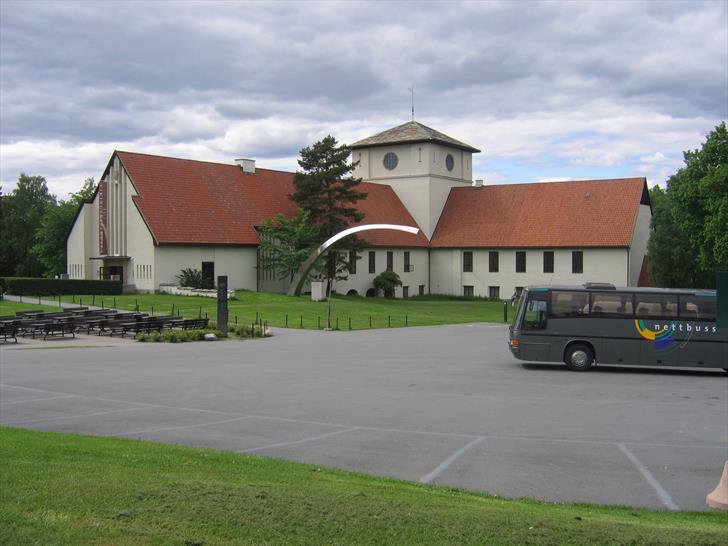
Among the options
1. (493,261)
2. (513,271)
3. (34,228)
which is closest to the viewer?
(513,271)

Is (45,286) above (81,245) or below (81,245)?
below

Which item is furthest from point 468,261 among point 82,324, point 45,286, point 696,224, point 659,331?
point 659,331

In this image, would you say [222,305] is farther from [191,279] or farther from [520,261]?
[520,261]

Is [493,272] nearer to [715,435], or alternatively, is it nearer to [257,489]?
[715,435]

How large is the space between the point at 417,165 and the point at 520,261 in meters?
13.0

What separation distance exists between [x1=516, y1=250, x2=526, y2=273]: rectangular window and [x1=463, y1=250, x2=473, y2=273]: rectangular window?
4.36m

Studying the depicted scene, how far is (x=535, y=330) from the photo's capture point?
2503 cm

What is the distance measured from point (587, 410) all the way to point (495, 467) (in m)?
6.08

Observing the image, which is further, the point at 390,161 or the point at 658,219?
the point at 390,161

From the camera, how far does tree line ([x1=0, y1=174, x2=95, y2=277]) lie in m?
76.1

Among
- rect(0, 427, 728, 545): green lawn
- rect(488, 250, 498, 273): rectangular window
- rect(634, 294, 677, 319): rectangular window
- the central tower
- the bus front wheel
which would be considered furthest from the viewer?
the central tower

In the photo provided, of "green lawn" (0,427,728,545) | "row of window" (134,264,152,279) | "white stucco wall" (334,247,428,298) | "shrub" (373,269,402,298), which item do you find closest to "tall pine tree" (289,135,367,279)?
"white stucco wall" (334,247,428,298)

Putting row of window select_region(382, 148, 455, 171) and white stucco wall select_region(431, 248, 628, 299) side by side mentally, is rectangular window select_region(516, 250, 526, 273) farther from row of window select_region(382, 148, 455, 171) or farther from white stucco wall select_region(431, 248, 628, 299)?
row of window select_region(382, 148, 455, 171)

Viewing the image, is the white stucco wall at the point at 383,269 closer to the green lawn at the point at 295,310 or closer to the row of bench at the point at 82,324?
the green lawn at the point at 295,310
